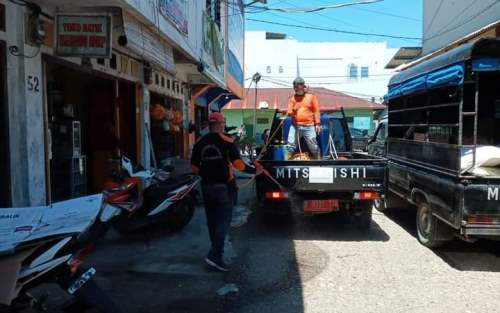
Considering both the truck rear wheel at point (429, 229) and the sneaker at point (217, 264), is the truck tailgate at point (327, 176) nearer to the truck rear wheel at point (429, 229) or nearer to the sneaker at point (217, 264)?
the truck rear wheel at point (429, 229)

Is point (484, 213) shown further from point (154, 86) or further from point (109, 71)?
point (154, 86)

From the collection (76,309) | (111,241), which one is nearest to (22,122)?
(111,241)

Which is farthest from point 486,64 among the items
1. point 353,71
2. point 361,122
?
point 353,71

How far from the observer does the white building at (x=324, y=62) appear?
50.8 metres

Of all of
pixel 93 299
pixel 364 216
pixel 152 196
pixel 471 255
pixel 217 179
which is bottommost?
pixel 471 255

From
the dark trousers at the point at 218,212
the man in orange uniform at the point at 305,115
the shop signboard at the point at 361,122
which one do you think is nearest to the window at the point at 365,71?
the shop signboard at the point at 361,122

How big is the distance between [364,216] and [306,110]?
1952 mm

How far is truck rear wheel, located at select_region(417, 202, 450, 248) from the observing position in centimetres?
633

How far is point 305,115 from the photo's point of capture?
816 centimetres

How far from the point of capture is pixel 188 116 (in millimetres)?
16344

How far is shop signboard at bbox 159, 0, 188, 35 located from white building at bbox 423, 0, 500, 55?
24.5 feet

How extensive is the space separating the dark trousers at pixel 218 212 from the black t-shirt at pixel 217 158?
0.09 meters

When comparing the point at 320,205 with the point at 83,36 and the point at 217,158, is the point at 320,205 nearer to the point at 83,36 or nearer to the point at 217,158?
the point at 217,158

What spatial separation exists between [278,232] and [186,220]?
140 centimetres
